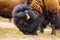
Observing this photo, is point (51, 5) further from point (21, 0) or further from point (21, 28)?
point (21, 0)

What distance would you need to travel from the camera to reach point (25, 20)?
34.5 ft

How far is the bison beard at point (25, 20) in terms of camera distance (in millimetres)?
10484

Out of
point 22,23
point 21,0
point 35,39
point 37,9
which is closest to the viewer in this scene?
point 35,39

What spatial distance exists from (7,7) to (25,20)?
14.9 ft

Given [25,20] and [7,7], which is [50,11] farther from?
[7,7]

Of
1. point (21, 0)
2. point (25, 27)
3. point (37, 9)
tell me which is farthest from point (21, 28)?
point (21, 0)

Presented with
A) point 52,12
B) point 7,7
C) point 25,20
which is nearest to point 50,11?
point 52,12

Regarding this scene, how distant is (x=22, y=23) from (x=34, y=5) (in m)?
1.05

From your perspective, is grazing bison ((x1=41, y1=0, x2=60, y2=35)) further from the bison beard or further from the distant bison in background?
the distant bison in background

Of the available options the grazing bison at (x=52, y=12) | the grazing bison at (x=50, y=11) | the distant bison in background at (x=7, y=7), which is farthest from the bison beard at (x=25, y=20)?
the distant bison in background at (x=7, y=7)

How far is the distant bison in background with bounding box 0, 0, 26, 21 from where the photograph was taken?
581 inches

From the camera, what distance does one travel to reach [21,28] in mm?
10516

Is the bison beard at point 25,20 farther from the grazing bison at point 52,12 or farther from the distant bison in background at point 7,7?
the distant bison in background at point 7,7

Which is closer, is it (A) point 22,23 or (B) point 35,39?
(B) point 35,39
